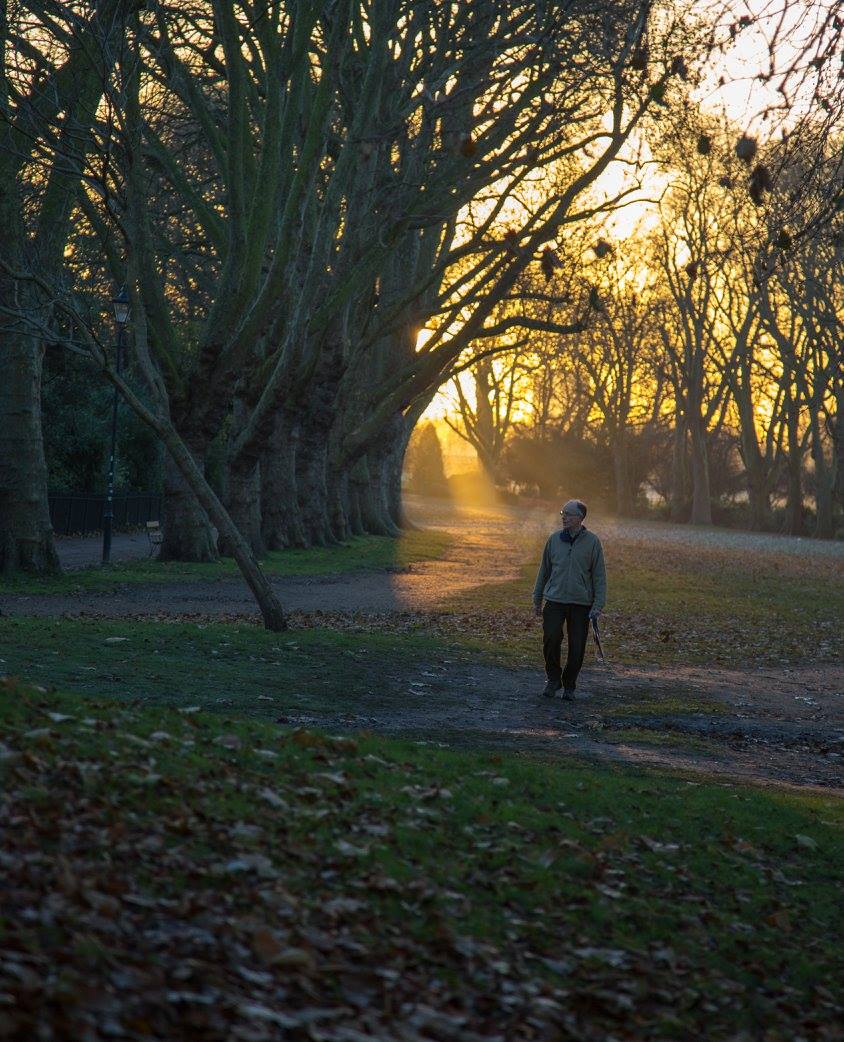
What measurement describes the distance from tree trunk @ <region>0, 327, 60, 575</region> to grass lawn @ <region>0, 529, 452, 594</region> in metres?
0.52

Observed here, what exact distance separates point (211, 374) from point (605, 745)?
44.5 feet

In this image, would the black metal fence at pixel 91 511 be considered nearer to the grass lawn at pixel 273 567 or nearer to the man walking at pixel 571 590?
the grass lawn at pixel 273 567

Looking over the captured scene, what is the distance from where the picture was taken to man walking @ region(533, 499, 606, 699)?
14.4 metres

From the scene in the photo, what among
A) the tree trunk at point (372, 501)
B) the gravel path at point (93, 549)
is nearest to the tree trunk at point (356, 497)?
the tree trunk at point (372, 501)

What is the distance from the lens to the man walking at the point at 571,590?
14367 mm

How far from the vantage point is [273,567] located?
30.0m

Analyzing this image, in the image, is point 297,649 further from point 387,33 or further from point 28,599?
point 387,33

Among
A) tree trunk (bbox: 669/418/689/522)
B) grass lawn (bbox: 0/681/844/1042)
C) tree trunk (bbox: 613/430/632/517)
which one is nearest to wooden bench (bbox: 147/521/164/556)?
grass lawn (bbox: 0/681/844/1042)

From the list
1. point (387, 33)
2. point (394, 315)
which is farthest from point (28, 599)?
point (394, 315)

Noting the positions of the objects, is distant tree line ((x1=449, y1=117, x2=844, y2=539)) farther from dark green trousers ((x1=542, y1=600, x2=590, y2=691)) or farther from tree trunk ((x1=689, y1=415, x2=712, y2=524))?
dark green trousers ((x1=542, y1=600, x2=590, y2=691))

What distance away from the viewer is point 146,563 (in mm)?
28531

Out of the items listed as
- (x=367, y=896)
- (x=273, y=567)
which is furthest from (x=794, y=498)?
(x=367, y=896)

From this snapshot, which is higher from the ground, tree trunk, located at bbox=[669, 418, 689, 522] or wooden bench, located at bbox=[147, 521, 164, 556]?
tree trunk, located at bbox=[669, 418, 689, 522]

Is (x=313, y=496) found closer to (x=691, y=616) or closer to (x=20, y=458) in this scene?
(x=691, y=616)
